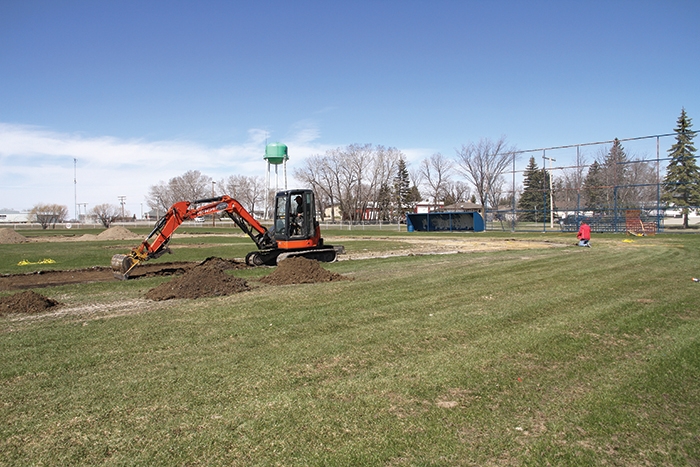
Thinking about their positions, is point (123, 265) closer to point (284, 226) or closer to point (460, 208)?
point (284, 226)

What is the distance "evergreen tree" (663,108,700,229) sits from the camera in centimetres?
3966

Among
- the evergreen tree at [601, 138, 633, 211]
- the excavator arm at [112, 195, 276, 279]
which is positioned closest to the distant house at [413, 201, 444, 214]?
the evergreen tree at [601, 138, 633, 211]

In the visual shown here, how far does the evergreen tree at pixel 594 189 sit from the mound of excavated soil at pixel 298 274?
34107mm

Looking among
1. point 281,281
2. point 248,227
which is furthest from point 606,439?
point 248,227

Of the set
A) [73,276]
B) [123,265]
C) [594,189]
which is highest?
[594,189]

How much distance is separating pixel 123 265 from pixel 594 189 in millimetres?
38053

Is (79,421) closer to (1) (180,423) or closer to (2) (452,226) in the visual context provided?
(1) (180,423)

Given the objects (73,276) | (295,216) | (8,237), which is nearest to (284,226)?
(295,216)

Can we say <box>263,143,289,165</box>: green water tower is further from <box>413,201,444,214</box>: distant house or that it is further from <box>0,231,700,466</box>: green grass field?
<box>0,231,700,466</box>: green grass field

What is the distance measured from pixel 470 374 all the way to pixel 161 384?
323cm

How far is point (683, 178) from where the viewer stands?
136ft

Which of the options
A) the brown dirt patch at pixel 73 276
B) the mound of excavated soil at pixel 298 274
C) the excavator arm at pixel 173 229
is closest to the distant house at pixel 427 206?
the excavator arm at pixel 173 229

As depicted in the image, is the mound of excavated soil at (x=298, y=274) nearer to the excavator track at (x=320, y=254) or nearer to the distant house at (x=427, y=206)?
the excavator track at (x=320, y=254)

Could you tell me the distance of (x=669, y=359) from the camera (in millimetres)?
6078
